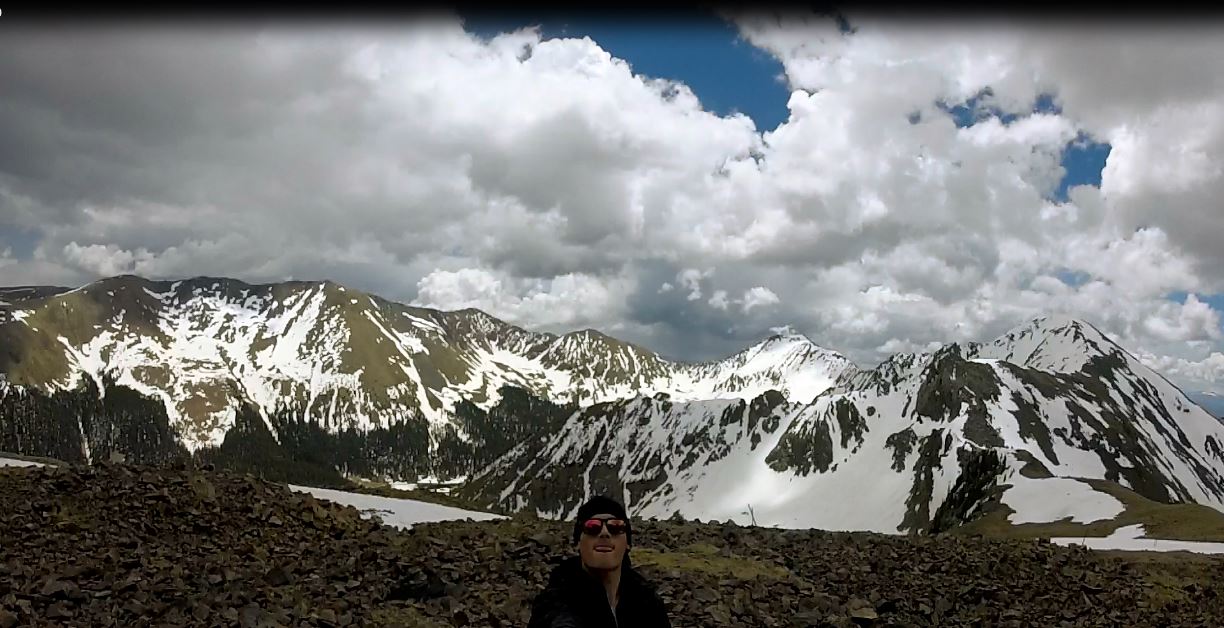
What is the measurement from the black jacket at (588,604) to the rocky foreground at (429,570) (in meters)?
7.43

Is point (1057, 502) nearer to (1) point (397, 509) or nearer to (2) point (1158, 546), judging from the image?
(2) point (1158, 546)

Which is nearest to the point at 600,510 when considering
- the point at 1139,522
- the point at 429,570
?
the point at 429,570

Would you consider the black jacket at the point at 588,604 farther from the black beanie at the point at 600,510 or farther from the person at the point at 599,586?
the black beanie at the point at 600,510

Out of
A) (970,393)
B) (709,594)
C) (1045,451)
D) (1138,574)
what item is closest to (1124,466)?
(1045,451)

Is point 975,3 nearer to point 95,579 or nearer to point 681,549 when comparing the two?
point 681,549

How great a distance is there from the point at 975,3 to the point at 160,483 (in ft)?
76.0

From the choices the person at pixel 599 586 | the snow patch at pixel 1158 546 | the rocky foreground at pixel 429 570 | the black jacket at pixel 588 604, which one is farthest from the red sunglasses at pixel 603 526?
the snow patch at pixel 1158 546

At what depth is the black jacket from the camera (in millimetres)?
4980

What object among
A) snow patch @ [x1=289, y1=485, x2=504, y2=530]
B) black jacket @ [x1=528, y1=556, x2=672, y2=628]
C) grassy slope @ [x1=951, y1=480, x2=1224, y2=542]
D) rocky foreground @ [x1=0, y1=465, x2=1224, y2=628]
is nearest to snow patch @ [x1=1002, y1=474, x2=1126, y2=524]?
grassy slope @ [x1=951, y1=480, x2=1224, y2=542]

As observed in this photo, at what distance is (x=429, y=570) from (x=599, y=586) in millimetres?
10923

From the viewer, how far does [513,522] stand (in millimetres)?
22750

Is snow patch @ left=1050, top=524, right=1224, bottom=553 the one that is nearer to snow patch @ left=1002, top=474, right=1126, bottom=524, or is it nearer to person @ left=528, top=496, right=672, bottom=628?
person @ left=528, top=496, right=672, bottom=628

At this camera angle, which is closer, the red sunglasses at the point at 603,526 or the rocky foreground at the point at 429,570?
the red sunglasses at the point at 603,526

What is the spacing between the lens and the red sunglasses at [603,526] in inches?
211
